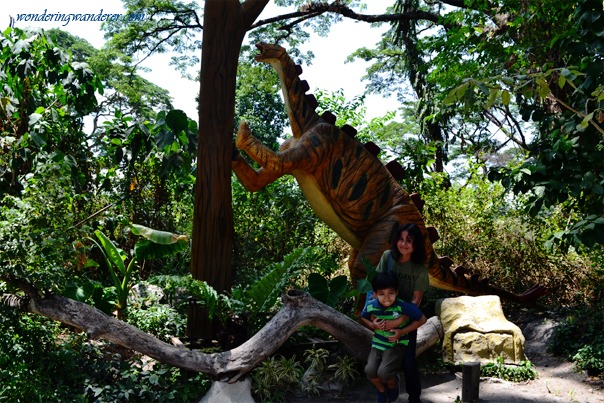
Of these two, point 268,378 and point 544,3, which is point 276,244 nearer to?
point 268,378

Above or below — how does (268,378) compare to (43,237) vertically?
below

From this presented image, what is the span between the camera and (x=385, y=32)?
22062mm

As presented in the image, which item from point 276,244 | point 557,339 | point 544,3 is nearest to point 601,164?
point 557,339

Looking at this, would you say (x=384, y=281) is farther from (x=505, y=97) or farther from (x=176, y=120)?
(x=176, y=120)

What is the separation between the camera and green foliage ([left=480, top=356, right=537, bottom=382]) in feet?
20.5

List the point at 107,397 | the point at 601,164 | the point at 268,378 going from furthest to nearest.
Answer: the point at 601,164, the point at 268,378, the point at 107,397

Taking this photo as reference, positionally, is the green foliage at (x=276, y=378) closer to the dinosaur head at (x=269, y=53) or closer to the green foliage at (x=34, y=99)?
the dinosaur head at (x=269, y=53)

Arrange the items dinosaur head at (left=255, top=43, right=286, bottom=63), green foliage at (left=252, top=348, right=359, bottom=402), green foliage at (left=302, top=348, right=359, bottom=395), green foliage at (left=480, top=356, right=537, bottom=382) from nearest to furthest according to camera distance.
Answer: green foliage at (left=252, top=348, right=359, bottom=402) < green foliage at (left=302, top=348, right=359, bottom=395) < green foliage at (left=480, top=356, right=537, bottom=382) < dinosaur head at (left=255, top=43, right=286, bottom=63)

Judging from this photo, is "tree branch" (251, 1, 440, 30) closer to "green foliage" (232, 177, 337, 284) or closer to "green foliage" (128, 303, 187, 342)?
"green foliage" (232, 177, 337, 284)

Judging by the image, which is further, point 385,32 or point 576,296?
point 385,32

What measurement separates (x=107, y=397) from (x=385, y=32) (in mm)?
19017

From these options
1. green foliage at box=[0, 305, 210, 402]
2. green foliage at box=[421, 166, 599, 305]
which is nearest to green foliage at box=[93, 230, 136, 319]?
green foliage at box=[0, 305, 210, 402]

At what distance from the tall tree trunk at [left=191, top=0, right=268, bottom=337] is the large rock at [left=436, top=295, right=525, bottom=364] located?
2414 millimetres

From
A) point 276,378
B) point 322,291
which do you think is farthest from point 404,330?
point 322,291
